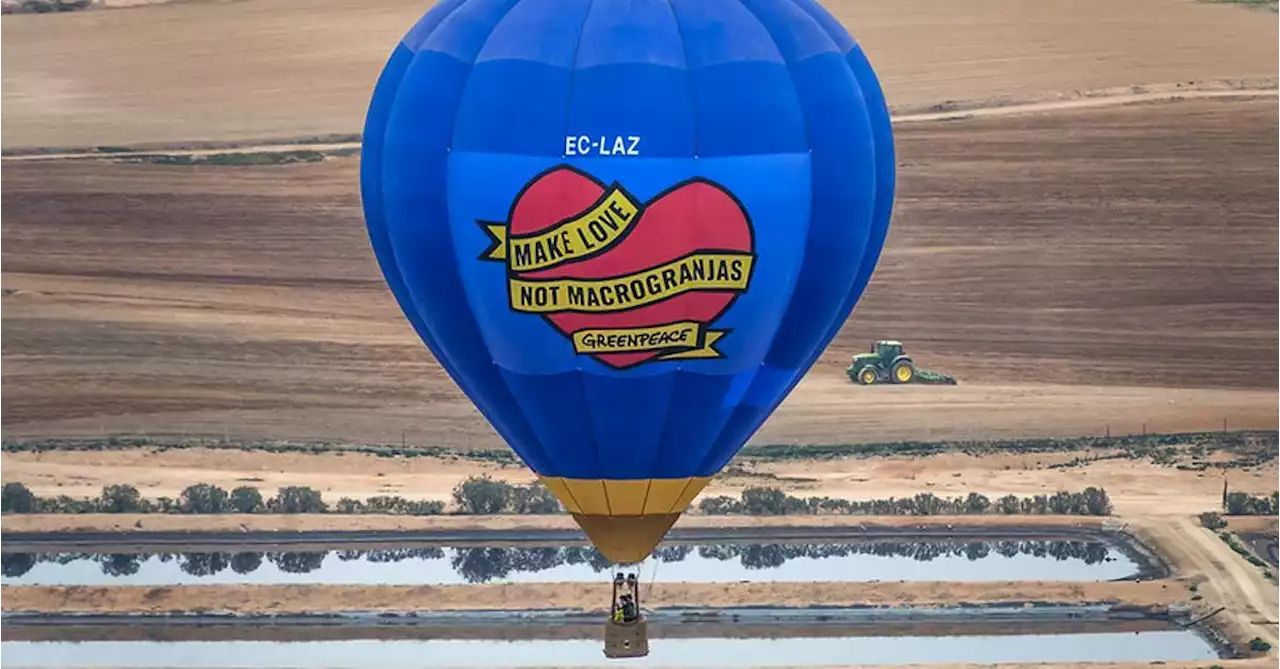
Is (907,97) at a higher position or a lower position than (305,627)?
higher

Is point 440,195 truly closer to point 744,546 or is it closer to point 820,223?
point 820,223

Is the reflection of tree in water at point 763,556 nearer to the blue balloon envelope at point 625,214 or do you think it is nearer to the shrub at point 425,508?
the shrub at point 425,508

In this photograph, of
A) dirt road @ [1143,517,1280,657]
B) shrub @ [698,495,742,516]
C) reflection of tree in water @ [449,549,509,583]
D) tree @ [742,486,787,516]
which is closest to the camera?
dirt road @ [1143,517,1280,657]

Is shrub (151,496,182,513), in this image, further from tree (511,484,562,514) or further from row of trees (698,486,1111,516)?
row of trees (698,486,1111,516)

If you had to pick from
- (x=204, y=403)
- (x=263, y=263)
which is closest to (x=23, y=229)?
(x=263, y=263)

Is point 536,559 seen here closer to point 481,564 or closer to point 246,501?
point 481,564

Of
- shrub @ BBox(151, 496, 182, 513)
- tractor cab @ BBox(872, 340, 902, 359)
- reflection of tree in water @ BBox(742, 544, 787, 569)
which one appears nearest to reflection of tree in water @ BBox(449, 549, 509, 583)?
reflection of tree in water @ BBox(742, 544, 787, 569)
